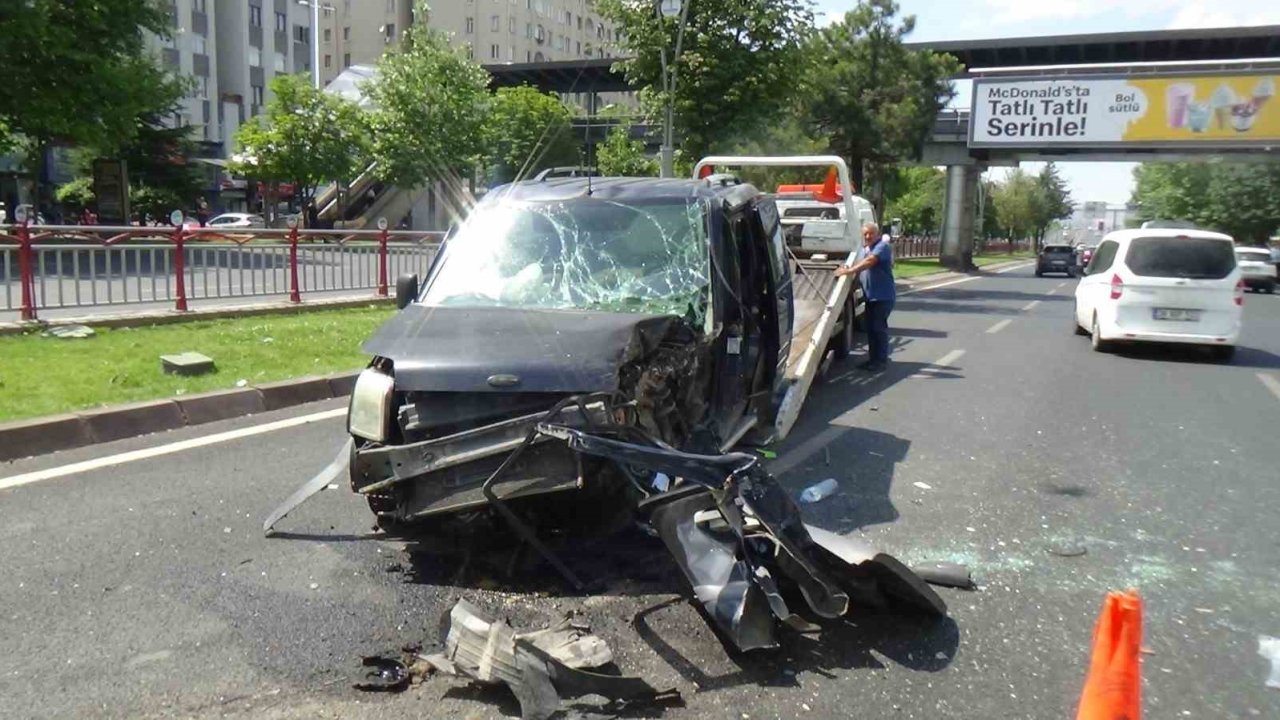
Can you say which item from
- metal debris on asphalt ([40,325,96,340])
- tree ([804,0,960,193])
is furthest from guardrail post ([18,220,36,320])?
tree ([804,0,960,193])

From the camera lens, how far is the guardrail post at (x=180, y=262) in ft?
41.8

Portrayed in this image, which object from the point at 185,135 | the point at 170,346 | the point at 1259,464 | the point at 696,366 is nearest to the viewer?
the point at 696,366

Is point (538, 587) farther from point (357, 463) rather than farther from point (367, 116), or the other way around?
point (367, 116)

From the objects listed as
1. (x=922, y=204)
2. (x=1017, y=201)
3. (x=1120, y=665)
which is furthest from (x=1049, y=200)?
(x=1120, y=665)

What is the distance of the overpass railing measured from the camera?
11266mm

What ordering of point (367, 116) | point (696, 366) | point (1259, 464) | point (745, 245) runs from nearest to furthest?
point (696, 366)
point (745, 245)
point (1259, 464)
point (367, 116)

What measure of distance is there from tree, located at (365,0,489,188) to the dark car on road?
24504 mm

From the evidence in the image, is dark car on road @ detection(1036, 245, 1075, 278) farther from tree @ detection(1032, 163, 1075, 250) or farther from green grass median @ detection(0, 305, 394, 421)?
tree @ detection(1032, 163, 1075, 250)

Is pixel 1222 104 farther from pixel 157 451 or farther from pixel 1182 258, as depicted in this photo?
pixel 157 451

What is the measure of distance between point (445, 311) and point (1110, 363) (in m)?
10.2

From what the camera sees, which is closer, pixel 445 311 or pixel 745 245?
pixel 445 311

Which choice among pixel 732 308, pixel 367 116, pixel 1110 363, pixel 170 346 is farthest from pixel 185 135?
pixel 732 308

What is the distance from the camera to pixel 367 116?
4209cm

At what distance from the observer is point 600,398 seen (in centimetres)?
451
